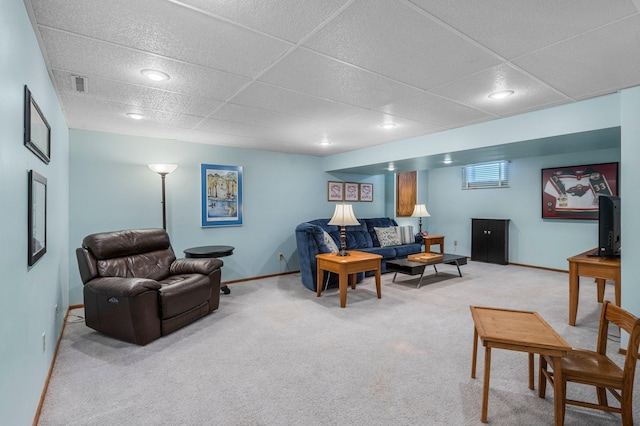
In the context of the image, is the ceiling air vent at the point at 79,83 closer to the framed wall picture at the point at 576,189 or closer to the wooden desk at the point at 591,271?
the wooden desk at the point at 591,271

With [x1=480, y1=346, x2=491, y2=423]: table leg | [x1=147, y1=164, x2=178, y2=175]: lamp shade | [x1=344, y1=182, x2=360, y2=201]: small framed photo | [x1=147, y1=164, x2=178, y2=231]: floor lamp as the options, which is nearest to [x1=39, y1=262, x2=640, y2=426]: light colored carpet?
[x1=480, y1=346, x2=491, y2=423]: table leg

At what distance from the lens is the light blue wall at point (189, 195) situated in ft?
13.2

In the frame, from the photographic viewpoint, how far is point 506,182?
21.8 ft

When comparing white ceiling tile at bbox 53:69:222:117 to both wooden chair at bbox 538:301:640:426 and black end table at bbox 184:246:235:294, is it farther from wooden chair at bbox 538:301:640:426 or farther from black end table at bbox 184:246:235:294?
wooden chair at bbox 538:301:640:426

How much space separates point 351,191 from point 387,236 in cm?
128

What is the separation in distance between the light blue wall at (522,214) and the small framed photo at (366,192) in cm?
204

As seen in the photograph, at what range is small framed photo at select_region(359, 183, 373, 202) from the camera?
23.0ft

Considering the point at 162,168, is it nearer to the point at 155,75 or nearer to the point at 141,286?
the point at 141,286

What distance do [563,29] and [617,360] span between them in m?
2.59

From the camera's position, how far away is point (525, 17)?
1.67m

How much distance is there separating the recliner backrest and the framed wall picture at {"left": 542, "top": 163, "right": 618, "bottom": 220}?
660cm

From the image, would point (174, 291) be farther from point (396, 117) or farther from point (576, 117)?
point (576, 117)

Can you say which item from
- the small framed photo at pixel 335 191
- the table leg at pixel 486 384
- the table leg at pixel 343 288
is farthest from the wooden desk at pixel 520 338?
the small framed photo at pixel 335 191

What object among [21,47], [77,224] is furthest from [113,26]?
[77,224]
